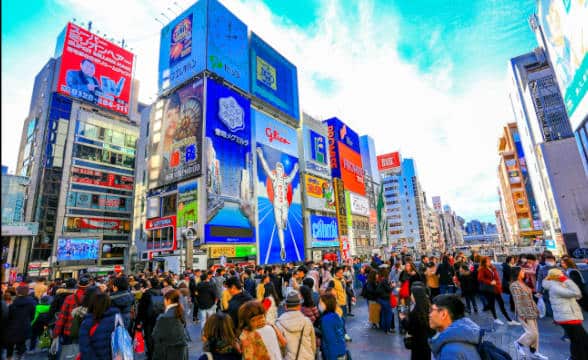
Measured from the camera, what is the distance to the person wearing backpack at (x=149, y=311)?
7.55 meters

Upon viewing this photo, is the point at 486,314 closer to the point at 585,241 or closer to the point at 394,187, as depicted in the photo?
the point at 585,241

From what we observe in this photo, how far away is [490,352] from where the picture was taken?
304cm

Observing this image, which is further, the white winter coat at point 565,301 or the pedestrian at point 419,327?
the white winter coat at point 565,301

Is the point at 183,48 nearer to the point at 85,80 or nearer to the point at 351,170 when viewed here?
the point at 85,80

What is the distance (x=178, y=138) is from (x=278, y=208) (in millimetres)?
17181

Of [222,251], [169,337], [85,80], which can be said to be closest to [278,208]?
[222,251]

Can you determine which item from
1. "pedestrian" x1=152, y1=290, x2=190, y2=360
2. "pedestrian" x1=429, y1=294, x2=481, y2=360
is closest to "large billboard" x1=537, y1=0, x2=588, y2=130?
"pedestrian" x1=429, y1=294, x2=481, y2=360

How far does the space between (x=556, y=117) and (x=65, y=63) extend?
226 ft

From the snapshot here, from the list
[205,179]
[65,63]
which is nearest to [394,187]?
[205,179]

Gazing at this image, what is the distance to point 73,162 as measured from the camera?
48.5m

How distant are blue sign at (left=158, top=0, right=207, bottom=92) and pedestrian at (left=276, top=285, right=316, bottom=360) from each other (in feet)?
138

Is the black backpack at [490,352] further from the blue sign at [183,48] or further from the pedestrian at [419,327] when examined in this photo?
the blue sign at [183,48]

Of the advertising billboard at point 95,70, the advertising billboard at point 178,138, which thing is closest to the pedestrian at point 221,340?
the advertising billboard at point 178,138

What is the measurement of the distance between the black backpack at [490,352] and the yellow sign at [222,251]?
33.8 metres
